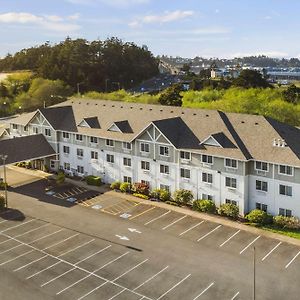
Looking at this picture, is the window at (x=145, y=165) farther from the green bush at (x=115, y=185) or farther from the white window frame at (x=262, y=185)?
the white window frame at (x=262, y=185)

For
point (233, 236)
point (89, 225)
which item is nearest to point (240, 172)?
point (233, 236)

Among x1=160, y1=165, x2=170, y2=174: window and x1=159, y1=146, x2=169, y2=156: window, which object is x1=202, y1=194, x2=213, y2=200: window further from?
x1=159, y1=146, x2=169, y2=156: window

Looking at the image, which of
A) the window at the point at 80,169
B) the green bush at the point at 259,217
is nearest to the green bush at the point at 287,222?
the green bush at the point at 259,217

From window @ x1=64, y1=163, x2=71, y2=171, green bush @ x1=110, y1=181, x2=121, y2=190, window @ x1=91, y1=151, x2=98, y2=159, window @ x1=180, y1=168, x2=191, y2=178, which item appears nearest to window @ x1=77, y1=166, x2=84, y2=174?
window @ x1=64, y1=163, x2=71, y2=171

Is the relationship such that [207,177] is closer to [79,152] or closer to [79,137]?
[79,152]

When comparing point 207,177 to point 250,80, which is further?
point 250,80

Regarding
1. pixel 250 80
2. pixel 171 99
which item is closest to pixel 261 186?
pixel 171 99
